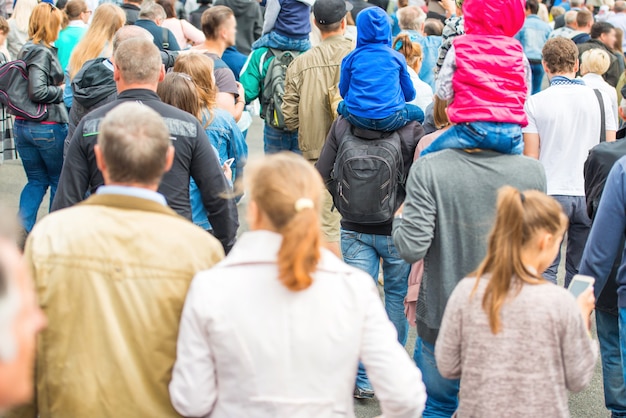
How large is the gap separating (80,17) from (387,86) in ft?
13.6

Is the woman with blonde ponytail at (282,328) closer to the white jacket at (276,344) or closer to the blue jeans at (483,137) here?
the white jacket at (276,344)

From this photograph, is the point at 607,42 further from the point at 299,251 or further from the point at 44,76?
the point at 299,251

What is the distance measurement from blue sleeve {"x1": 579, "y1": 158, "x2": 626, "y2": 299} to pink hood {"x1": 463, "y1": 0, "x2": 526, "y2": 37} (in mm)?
804

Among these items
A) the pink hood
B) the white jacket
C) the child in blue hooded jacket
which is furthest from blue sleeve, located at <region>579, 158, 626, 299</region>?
the white jacket

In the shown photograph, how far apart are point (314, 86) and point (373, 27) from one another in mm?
1657

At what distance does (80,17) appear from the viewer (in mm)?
7969

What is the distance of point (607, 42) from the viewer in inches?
410

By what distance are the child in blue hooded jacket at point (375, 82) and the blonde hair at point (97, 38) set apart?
2.02m

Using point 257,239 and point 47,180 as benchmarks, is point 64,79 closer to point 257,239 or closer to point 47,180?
point 47,180

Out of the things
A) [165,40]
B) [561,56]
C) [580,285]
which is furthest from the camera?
[165,40]

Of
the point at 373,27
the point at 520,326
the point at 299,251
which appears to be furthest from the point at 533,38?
the point at 299,251

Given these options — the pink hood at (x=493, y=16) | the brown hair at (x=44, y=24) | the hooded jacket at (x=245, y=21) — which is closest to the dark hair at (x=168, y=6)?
the hooded jacket at (x=245, y=21)

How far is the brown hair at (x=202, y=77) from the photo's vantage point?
514cm

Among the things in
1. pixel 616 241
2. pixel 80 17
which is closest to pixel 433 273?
pixel 616 241
